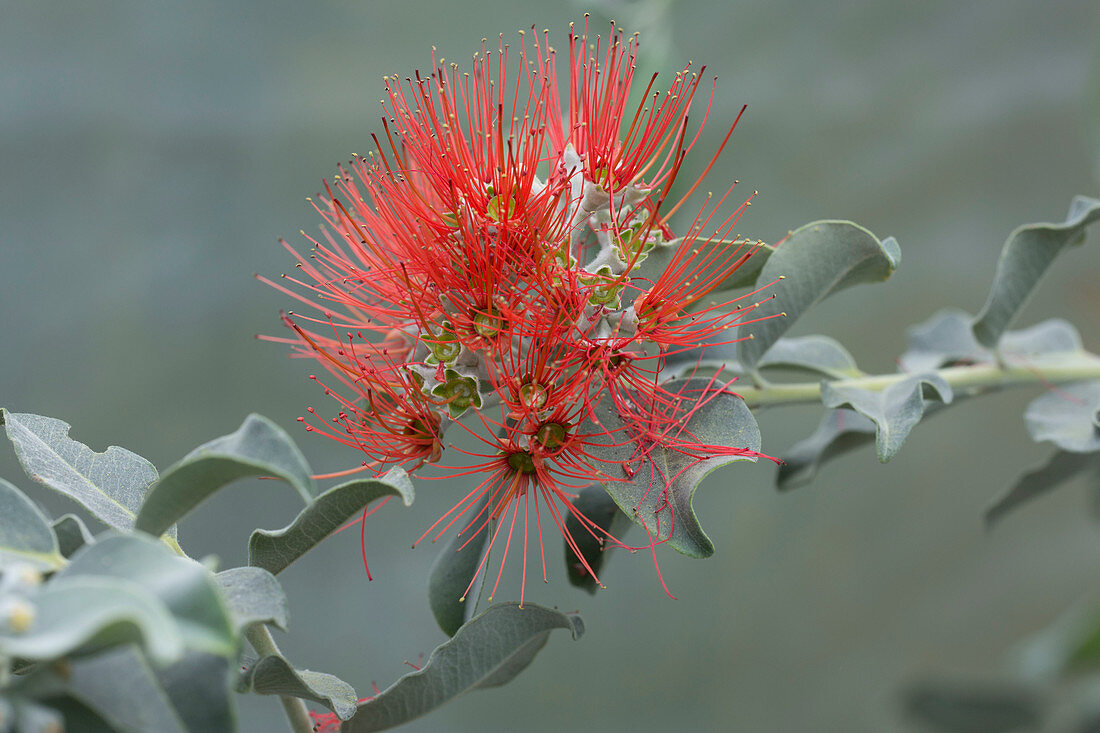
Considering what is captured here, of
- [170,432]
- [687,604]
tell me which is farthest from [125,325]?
[687,604]

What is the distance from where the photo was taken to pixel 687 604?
186cm

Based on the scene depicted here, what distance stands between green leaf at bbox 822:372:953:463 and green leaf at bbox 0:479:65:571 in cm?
43

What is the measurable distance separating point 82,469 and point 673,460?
0.34m

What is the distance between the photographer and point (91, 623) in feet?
0.90

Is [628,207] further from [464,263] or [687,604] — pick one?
[687,604]

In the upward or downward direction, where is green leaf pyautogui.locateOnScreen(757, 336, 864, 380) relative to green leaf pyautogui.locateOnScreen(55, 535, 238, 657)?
upward

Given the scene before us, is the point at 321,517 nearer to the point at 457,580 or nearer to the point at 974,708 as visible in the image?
the point at 457,580

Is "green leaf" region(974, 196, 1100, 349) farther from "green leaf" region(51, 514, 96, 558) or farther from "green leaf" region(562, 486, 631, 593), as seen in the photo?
"green leaf" region(51, 514, 96, 558)

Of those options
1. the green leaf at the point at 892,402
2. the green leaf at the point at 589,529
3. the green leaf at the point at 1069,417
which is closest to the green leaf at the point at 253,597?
the green leaf at the point at 589,529

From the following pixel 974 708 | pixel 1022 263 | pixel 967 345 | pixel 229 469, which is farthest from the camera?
pixel 974 708

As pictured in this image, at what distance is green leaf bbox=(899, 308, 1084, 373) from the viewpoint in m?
0.75

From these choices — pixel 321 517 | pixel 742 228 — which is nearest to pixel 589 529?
pixel 321 517

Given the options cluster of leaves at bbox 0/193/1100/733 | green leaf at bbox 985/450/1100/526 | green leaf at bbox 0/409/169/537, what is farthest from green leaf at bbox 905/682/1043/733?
green leaf at bbox 0/409/169/537

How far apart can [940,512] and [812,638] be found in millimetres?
394
